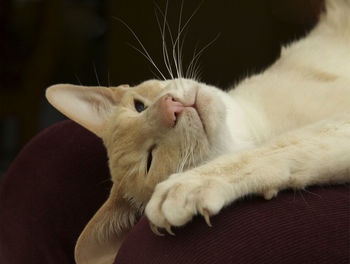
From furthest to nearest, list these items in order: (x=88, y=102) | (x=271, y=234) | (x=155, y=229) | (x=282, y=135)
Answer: (x=88, y=102)
(x=282, y=135)
(x=155, y=229)
(x=271, y=234)

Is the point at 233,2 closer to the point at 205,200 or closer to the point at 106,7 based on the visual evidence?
the point at 106,7

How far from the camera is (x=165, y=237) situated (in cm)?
88

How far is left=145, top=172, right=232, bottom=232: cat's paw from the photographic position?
2.65 feet

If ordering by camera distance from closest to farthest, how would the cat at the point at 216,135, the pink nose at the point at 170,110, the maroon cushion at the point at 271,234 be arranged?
the maroon cushion at the point at 271,234 → the cat at the point at 216,135 → the pink nose at the point at 170,110

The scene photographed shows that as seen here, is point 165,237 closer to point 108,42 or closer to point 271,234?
point 271,234

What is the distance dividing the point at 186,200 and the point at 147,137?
1.26 ft

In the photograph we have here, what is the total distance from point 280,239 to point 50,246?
100 cm

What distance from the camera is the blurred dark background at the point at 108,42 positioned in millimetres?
1915

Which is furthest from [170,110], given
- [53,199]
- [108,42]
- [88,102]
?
[108,42]

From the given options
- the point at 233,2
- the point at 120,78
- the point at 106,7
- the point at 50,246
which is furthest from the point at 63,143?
the point at 106,7

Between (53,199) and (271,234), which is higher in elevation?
(271,234)

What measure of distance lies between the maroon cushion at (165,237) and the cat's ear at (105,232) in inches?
7.9

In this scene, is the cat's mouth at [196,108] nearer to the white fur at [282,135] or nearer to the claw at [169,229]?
the white fur at [282,135]

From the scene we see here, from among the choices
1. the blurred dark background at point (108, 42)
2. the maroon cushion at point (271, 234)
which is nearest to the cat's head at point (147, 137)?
the maroon cushion at point (271, 234)
